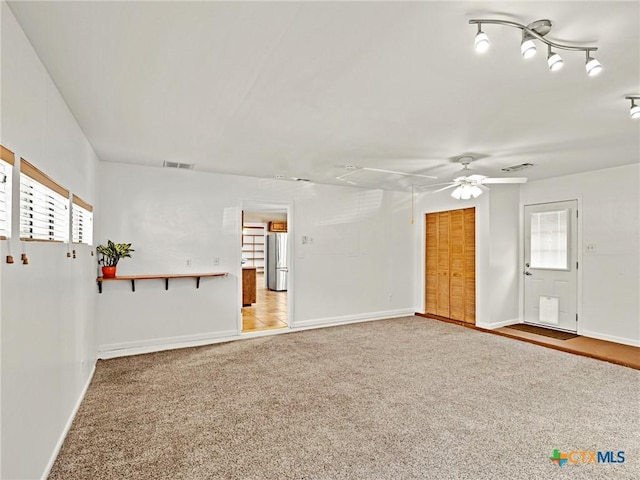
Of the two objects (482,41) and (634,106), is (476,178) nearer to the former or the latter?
(634,106)

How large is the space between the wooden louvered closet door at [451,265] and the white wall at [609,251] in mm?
1526

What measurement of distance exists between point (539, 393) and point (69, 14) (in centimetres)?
442

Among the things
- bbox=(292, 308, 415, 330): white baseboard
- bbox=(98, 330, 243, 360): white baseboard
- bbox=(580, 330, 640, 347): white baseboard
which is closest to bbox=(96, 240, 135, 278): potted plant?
bbox=(98, 330, 243, 360): white baseboard

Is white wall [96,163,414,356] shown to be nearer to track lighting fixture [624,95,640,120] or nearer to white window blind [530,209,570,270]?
white window blind [530,209,570,270]

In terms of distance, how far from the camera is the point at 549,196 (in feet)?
18.8

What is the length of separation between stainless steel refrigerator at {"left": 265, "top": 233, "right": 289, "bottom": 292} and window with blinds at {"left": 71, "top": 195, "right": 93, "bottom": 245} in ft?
21.5

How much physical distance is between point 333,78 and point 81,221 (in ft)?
8.58

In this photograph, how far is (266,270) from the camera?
37.1 ft

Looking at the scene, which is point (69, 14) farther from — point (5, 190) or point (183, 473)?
point (183, 473)

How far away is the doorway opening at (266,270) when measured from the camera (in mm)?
6039

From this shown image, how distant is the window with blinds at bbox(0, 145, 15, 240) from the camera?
1.50 meters

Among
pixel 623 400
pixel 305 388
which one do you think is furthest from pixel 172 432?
pixel 623 400

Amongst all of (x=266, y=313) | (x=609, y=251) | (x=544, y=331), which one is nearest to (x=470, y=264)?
(x=544, y=331)

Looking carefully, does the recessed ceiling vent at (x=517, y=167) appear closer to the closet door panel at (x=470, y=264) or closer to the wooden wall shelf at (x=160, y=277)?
the closet door panel at (x=470, y=264)
